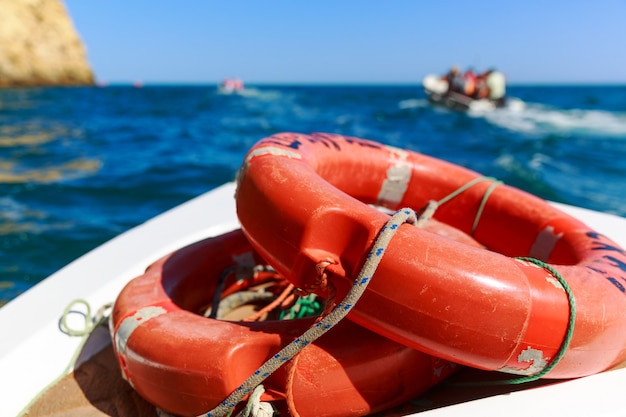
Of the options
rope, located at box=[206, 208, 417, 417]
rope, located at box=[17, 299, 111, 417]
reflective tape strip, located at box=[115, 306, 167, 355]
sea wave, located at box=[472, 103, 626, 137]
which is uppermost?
rope, located at box=[206, 208, 417, 417]

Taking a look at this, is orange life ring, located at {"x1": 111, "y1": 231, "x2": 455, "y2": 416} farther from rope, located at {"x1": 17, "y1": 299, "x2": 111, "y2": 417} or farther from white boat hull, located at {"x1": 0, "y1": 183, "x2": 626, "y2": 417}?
rope, located at {"x1": 17, "y1": 299, "x2": 111, "y2": 417}

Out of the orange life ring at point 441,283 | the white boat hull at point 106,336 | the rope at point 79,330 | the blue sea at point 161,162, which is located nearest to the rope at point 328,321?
the orange life ring at point 441,283

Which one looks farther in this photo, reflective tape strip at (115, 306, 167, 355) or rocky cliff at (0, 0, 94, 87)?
rocky cliff at (0, 0, 94, 87)

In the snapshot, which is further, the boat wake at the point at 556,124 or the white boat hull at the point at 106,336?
the boat wake at the point at 556,124

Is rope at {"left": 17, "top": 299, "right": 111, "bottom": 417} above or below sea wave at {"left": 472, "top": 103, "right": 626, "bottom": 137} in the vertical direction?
above

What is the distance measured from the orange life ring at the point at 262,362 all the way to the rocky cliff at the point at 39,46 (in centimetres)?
4259

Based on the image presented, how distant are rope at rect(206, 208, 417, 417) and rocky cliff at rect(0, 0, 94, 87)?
42.9 meters

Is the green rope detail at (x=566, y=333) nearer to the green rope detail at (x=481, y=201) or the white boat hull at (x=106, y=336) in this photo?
the white boat hull at (x=106, y=336)

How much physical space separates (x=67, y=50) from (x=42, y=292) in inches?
1971

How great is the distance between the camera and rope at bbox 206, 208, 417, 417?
1211mm

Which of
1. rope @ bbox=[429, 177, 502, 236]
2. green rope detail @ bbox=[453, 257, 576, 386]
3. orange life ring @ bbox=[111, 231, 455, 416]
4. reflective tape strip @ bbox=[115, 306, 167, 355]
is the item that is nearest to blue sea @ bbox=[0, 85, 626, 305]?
reflective tape strip @ bbox=[115, 306, 167, 355]

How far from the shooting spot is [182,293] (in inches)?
Result: 73.7

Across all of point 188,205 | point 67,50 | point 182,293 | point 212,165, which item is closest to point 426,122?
point 212,165

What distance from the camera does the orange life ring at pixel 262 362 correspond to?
1.37 metres
